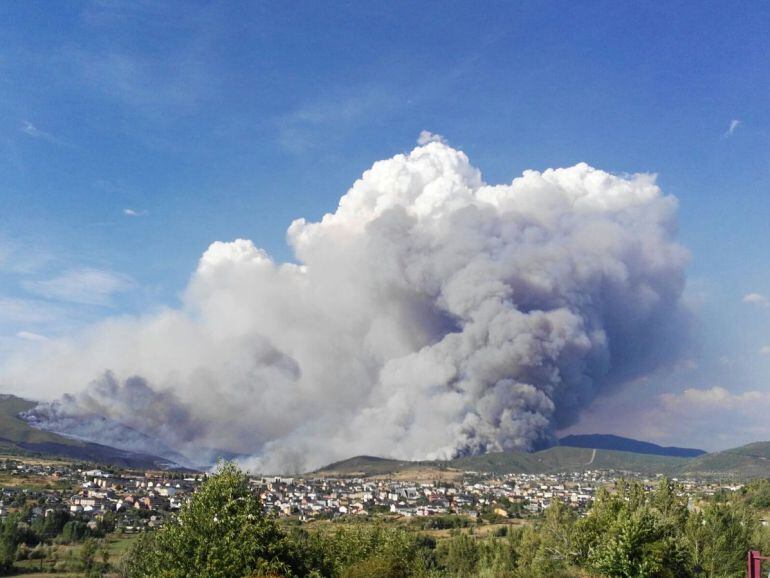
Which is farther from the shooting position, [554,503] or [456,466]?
[456,466]

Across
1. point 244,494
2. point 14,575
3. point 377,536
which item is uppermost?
point 244,494

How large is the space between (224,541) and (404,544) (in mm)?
13559

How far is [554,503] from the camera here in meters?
47.8

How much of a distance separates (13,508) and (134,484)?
156 ft

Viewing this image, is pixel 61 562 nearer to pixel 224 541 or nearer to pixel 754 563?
pixel 224 541

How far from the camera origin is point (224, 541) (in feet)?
75.6

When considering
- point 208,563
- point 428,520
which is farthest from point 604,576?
point 428,520

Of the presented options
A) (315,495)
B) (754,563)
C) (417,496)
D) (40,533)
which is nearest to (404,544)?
(754,563)

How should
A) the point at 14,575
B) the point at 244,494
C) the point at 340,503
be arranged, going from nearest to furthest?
the point at 244,494
the point at 14,575
the point at 340,503

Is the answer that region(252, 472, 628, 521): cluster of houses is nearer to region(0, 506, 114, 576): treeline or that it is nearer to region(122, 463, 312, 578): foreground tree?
region(0, 506, 114, 576): treeline

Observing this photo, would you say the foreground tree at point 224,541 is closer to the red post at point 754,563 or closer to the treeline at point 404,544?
the treeline at point 404,544

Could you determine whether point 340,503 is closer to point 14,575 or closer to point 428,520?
point 428,520

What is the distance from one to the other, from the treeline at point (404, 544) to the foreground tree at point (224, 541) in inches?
1.4

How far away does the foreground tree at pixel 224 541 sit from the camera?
22.3 metres
